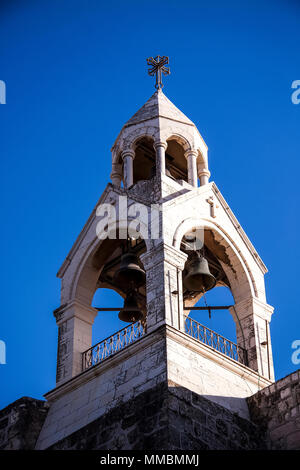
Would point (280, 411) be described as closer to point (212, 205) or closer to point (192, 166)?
point (212, 205)

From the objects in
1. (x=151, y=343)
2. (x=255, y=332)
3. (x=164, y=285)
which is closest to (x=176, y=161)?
(x=255, y=332)

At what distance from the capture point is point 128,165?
23.4 metres

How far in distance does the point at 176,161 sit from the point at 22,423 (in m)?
7.97

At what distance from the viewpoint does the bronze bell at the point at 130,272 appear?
21467 millimetres

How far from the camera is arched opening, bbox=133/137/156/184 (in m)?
24.2

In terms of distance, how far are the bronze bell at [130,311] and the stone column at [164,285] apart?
1495 millimetres

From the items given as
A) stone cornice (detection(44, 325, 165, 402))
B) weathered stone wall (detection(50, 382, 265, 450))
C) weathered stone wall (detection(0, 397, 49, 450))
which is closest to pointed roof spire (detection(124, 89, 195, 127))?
stone cornice (detection(44, 325, 165, 402))

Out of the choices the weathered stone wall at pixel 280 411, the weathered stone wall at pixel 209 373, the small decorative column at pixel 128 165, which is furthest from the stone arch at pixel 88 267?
the weathered stone wall at pixel 280 411

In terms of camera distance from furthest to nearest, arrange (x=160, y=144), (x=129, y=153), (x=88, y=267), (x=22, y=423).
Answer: (x=129, y=153) → (x=160, y=144) → (x=88, y=267) → (x=22, y=423)

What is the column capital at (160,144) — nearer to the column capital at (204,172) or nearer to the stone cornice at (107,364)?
the column capital at (204,172)
